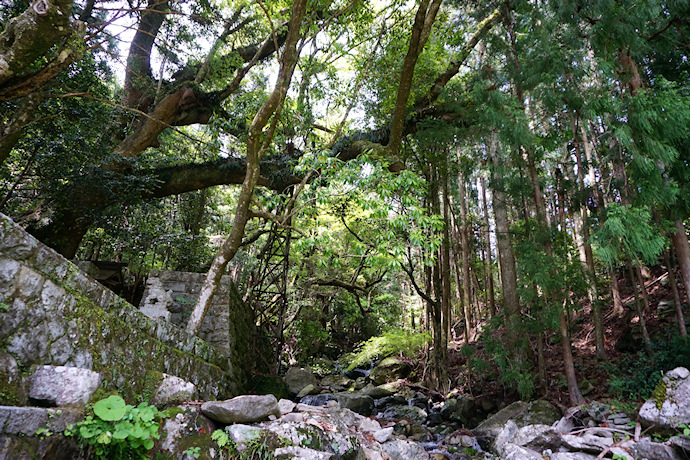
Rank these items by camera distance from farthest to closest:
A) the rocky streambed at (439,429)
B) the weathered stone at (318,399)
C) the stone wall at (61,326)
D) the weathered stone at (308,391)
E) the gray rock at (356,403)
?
1. the weathered stone at (308,391)
2. the weathered stone at (318,399)
3. the gray rock at (356,403)
4. the rocky streambed at (439,429)
5. the stone wall at (61,326)

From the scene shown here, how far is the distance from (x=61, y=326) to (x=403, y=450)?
355 centimetres

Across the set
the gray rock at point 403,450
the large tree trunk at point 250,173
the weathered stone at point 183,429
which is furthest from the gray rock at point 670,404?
the large tree trunk at point 250,173

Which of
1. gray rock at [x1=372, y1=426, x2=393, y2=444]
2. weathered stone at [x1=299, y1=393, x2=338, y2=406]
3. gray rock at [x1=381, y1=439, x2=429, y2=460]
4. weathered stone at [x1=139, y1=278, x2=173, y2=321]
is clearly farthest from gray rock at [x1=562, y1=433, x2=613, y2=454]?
weathered stone at [x1=139, y1=278, x2=173, y2=321]

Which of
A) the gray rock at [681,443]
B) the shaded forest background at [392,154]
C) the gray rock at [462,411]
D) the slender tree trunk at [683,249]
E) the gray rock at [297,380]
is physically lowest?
the gray rock at [681,443]

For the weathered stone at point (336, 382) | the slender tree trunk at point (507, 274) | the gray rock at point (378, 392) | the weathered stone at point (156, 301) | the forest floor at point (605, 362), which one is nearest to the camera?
the forest floor at point (605, 362)

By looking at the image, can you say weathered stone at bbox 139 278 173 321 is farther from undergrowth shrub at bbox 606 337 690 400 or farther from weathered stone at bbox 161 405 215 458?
undergrowth shrub at bbox 606 337 690 400

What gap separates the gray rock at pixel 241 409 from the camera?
110 inches

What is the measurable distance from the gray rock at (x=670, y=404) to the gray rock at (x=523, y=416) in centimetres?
120

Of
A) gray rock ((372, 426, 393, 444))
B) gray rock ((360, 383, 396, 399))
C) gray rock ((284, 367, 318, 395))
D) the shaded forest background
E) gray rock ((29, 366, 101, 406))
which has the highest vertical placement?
the shaded forest background

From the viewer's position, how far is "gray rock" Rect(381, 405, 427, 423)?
6.57m

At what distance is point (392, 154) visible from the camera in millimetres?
6535

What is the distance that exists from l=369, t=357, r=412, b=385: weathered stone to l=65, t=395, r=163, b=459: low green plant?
7.89m

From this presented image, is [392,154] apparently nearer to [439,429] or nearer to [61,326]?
[439,429]

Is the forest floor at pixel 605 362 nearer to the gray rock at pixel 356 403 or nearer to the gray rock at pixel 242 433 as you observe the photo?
the gray rock at pixel 356 403
